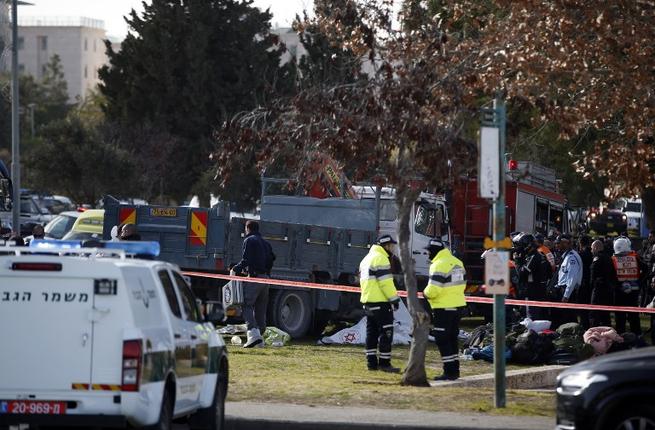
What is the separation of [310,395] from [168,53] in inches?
1772

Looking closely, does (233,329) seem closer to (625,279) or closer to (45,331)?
(625,279)

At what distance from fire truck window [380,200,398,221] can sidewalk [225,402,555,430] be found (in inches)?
438

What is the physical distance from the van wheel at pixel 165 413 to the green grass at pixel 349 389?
3.70 metres

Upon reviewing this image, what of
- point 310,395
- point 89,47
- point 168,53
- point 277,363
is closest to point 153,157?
point 168,53

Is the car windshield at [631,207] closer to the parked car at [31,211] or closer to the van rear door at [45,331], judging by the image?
the parked car at [31,211]

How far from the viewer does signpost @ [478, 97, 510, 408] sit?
13.1 metres

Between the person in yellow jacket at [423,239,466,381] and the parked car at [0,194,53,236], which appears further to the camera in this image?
the parked car at [0,194,53,236]

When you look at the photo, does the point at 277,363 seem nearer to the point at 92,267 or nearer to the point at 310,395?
the point at 310,395

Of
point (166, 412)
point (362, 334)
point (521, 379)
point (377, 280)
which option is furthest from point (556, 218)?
point (166, 412)

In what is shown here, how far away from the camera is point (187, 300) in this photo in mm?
11609

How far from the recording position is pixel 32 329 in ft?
32.7

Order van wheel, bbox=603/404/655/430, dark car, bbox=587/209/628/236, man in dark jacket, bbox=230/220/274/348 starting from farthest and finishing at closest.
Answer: dark car, bbox=587/209/628/236 → man in dark jacket, bbox=230/220/274/348 → van wheel, bbox=603/404/655/430

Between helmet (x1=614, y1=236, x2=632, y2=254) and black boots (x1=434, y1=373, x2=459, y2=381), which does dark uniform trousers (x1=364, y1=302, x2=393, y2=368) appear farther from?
helmet (x1=614, y1=236, x2=632, y2=254)

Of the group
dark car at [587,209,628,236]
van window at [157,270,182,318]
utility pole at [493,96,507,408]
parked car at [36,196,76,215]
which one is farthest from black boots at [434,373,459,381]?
parked car at [36,196,76,215]
